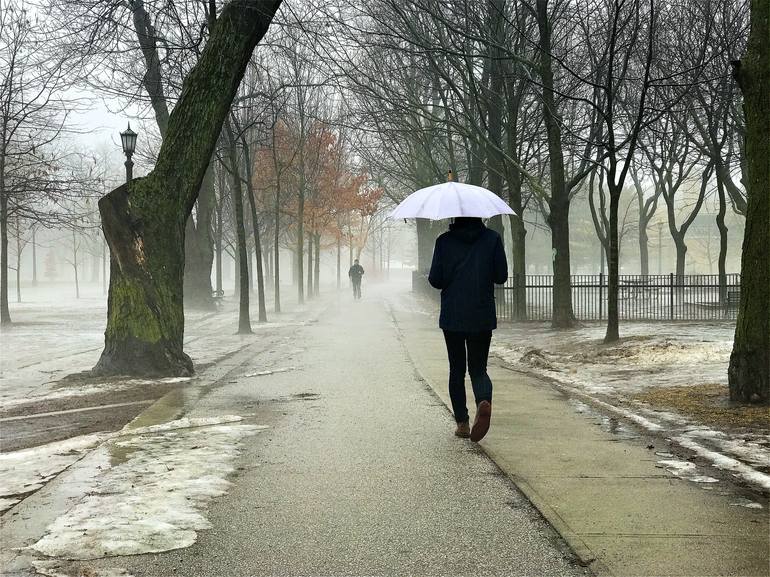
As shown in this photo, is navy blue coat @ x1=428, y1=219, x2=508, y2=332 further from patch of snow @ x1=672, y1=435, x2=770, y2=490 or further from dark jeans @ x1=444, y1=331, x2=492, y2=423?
patch of snow @ x1=672, y1=435, x2=770, y2=490

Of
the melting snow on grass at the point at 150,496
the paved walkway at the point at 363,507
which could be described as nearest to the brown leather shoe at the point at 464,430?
the paved walkway at the point at 363,507

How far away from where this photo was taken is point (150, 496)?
5.00 meters

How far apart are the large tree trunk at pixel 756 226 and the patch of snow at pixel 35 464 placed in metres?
6.30

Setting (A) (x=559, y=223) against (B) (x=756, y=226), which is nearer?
(B) (x=756, y=226)

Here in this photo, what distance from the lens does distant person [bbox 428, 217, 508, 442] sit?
6.37 meters

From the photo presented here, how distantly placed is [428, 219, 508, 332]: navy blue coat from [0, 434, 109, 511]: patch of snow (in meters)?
3.11

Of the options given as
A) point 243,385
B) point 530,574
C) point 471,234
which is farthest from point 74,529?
point 243,385

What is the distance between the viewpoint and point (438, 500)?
4938 millimetres

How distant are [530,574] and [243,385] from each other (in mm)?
7276

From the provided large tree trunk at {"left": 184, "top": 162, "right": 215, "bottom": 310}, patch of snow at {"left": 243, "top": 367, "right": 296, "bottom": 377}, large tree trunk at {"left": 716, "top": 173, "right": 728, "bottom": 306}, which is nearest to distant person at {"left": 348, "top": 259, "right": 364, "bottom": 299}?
large tree trunk at {"left": 184, "top": 162, "right": 215, "bottom": 310}

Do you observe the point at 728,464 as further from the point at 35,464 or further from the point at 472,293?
the point at 35,464

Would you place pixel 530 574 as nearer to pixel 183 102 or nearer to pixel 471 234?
pixel 471 234

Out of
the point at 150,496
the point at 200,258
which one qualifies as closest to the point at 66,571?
the point at 150,496

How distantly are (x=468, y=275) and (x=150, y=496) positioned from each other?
9.42ft
